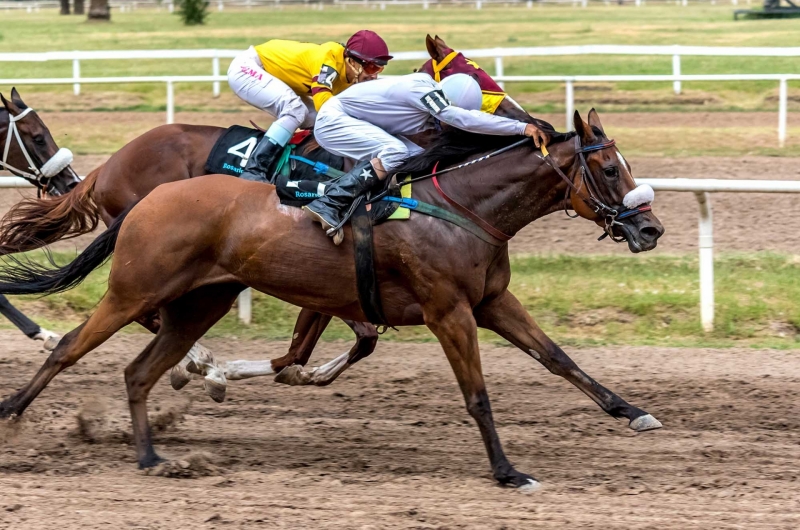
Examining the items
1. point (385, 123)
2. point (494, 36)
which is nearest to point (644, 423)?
point (385, 123)

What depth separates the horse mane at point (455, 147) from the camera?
495cm

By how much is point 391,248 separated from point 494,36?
2482 cm

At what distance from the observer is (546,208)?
16.1 ft

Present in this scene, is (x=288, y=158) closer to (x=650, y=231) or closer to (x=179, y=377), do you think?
(x=179, y=377)

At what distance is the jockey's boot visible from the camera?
4785 millimetres

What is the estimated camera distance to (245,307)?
7.59 meters

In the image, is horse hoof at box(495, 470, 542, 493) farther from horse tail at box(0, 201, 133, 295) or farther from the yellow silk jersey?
the yellow silk jersey

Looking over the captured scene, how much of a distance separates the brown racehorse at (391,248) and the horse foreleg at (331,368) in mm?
1055

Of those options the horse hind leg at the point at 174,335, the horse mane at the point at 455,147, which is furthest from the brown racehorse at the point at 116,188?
the horse mane at the point at 455,147

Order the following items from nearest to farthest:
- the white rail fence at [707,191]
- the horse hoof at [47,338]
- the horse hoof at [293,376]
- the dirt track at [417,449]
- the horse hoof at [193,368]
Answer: the dirt track at [417,449] → the horse hoof at [193,368] → the horse hoof at [293,376] → the horse hoof at [47,338] → the white rail fence at [707,191]

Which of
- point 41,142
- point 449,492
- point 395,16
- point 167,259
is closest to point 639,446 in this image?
point 449,492

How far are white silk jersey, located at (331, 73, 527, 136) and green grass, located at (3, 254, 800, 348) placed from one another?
8.02 feet

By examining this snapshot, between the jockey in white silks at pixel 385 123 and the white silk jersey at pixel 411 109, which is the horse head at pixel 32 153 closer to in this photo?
the jockey in white silks at pixel 385 123

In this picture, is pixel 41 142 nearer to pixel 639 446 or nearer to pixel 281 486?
pixel 281 486
